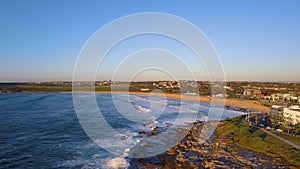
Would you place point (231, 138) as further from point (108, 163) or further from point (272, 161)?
point (108, 163)

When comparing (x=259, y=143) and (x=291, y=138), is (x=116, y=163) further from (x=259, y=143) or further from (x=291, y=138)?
(x=291, y=138)

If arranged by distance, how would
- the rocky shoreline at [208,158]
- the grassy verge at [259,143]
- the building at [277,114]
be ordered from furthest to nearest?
the building at [277,114]
the grassy verge at [259,143]
the rocky shoreline at [208,158]

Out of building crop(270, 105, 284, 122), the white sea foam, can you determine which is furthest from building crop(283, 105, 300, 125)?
the white sea foam

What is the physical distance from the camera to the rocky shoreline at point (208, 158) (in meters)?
13.5

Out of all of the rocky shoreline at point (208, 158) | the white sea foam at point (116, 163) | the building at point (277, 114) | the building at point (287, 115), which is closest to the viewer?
the white sea foam at point (116, 163)

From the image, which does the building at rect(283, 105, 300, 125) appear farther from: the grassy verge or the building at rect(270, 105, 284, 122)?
the grassy verge

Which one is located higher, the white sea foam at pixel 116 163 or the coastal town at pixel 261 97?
the coastal town at pixel 261 97

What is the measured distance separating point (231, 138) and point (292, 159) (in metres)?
6.21

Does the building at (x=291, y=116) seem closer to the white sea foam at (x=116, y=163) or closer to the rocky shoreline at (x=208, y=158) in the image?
Answer: the rocky shoreline at (x=208, y=158)

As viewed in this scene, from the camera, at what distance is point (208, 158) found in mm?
14781

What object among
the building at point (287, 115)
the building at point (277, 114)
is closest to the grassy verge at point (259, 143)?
the building at point (287, 115)

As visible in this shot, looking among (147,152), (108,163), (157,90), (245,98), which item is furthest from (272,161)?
(157,90)

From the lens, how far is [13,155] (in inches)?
568

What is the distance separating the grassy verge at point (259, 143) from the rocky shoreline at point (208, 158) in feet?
1.70
